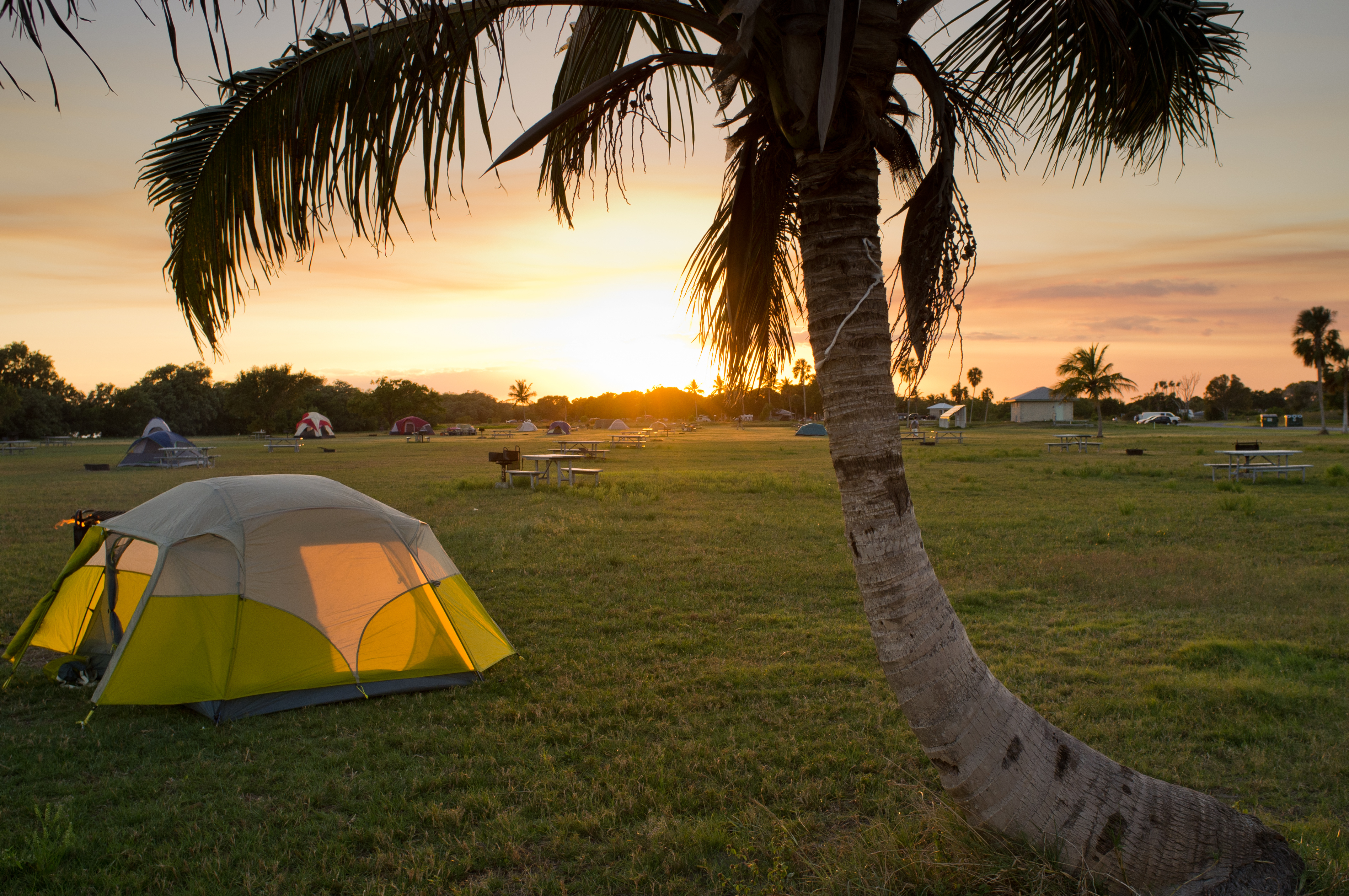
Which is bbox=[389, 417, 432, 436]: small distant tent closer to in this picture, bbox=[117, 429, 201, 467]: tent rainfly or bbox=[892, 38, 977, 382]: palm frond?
bbox=[117, 429, 201, 467]: tent rainfly

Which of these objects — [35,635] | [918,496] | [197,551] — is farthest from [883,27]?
[918,496]

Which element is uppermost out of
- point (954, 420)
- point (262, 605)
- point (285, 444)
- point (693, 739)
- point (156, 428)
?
point (156, 428)

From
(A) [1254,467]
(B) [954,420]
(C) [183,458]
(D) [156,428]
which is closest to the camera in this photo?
(A) [1254,467]

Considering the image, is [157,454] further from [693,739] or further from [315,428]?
[693,739]

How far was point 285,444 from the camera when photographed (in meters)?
45.8

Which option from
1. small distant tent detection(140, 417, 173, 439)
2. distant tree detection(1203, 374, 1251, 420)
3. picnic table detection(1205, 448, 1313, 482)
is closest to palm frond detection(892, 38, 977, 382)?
picnic table detection(1205, 448, 1313, 482)

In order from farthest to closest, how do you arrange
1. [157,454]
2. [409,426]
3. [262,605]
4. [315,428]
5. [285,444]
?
A: [409,426] < [315,428] < [285,444] < [157,454] < [262,605]

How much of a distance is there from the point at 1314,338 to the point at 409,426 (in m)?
65.3

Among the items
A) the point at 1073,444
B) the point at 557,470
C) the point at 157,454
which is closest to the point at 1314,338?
the point at 1073,444

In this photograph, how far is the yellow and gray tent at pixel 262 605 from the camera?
201 inches

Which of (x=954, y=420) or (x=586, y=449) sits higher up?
(x=954, y=420)

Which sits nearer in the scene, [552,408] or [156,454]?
[156,454]

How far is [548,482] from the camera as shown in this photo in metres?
20.1

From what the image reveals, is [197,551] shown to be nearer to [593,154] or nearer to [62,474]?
[593,154]
